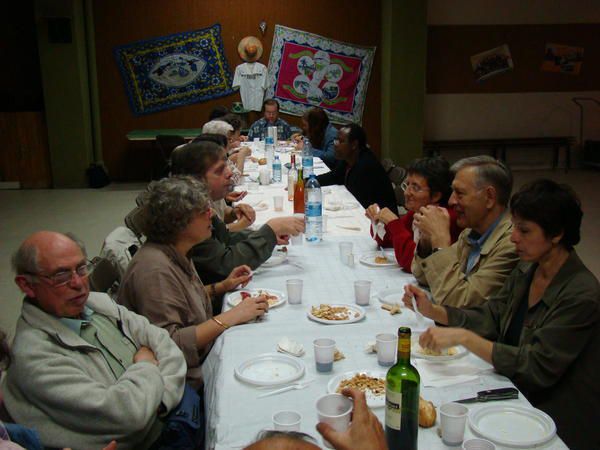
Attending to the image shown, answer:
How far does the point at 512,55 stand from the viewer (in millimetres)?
10477

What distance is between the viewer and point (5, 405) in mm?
1722

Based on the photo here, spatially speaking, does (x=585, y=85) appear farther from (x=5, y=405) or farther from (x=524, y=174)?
(x=5, y=405)

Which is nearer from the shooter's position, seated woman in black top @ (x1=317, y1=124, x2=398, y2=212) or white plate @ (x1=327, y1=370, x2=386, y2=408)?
white plate @ (x1=327, y1=370, x2=386, y2=408)

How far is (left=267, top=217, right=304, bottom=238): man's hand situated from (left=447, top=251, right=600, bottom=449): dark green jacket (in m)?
1.42

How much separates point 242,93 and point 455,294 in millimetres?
8196

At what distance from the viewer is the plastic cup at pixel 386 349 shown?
1943mm

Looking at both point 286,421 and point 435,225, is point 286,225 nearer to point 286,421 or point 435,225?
point 435,225

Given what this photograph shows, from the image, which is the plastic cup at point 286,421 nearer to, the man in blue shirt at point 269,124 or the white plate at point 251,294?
the white plate at point 251,294

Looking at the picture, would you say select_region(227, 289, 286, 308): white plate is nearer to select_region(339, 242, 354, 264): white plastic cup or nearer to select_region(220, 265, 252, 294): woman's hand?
select_region(220, 265, 252, 294): woman's hand

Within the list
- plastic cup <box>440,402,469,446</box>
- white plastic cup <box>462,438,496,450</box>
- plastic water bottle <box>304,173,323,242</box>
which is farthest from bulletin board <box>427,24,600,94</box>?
white plastic cup <box>462,438,496,450</box>

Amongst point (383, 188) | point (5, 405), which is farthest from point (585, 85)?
point (5, 405)

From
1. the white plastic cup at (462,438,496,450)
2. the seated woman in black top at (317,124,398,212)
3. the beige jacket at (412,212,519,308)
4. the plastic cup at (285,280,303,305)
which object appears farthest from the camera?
the seated woman in black top at (317,124,398,212)

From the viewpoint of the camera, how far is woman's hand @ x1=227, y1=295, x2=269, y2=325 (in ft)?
7.71

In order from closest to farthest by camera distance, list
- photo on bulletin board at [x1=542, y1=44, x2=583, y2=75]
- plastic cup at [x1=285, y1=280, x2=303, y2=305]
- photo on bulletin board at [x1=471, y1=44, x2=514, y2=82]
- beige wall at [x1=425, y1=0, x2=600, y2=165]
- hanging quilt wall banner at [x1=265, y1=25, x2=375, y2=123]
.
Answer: plastic cup at [x1=285, y1=280, x2=303, y2=305]
hanging quilt wall banner at [x1=265, y1=25, x2=375, y2=123]
beige wall at [x1=425, y1=0, x2=600, y2=165]
photo on bulletin board at [x1=471, y1=44, x2=514, y2=82]
photo on bulletin board at [x1=542, y1=44, x2=583, y2=75]
